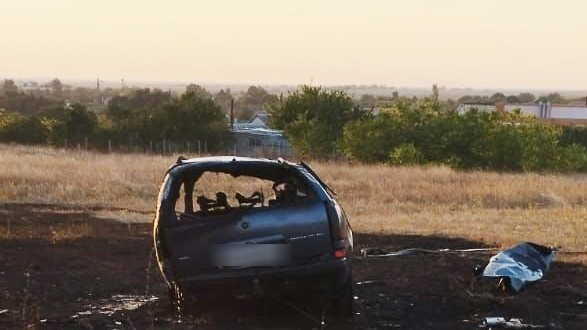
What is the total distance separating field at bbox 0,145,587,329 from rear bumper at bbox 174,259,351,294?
418 millimetres

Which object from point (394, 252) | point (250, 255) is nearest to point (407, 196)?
point (394, 252)

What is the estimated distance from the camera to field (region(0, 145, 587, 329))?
23.8ft

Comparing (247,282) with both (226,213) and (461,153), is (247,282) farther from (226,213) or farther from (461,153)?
(461,153)

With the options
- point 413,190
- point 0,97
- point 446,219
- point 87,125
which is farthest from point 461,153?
point 0,97

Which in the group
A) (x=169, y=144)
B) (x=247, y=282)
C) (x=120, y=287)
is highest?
(x=247, y=282)

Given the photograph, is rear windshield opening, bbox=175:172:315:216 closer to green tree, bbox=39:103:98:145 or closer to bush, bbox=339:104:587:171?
bush, bbox=339:104:587:171

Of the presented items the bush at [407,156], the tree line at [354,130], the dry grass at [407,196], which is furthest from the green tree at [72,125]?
the dry grass at [407,196]

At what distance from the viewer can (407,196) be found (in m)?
22.4

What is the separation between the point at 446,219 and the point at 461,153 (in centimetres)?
2611

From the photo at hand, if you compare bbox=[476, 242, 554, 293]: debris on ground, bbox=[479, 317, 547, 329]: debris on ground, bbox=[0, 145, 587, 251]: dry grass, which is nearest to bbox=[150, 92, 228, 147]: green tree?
bbox=[0, 145, 587, 251]: dry grass

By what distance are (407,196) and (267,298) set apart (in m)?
15.4

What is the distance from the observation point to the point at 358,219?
17.1 meters

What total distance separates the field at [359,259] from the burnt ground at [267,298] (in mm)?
13

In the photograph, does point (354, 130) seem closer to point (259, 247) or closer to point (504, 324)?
point (504, 324)
